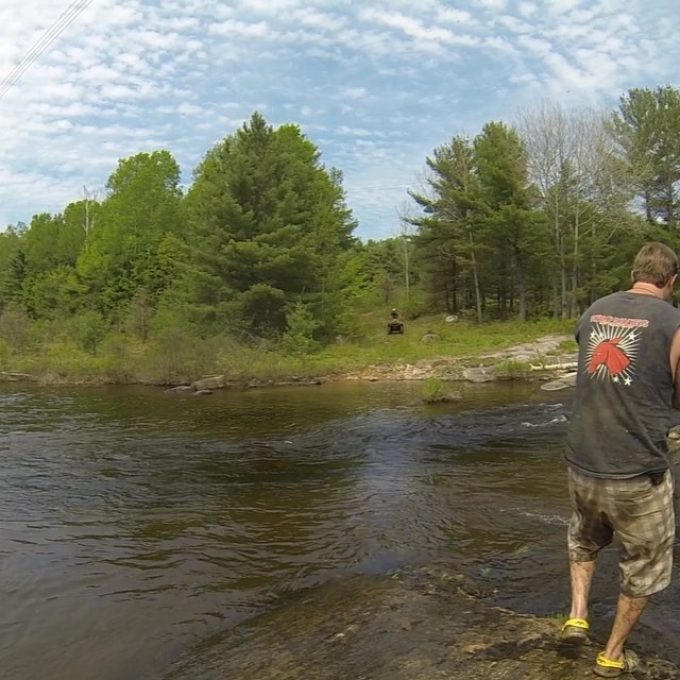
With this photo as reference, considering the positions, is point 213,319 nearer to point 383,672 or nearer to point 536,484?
point 536,484

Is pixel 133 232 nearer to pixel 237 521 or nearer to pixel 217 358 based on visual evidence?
pixel 217 358

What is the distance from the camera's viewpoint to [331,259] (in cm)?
3409

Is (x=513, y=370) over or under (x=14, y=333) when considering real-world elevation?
under

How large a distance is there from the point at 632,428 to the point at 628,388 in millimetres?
228

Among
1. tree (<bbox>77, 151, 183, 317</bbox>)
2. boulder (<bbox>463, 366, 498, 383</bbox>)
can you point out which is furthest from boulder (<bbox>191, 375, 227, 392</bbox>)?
tree (<bbox>77, 151, 183, 317</bbox>)

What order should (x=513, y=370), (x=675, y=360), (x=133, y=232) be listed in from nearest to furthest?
(x=675, y=360), (x=513, y=370), (x=133, y=232)

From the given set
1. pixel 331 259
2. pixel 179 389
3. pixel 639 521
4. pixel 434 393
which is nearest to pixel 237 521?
pixel 639 521

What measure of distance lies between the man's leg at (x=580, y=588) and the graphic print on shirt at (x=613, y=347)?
1233 millimetres

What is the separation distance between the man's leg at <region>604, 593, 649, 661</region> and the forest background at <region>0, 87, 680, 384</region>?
67.2ft

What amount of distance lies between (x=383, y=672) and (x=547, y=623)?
1.25m

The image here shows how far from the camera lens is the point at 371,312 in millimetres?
48750

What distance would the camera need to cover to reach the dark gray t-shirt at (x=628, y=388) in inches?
145

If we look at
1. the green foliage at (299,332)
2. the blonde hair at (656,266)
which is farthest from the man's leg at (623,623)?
the green foliage at (299,332)

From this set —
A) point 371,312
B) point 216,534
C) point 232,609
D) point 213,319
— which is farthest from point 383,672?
point 371,312
